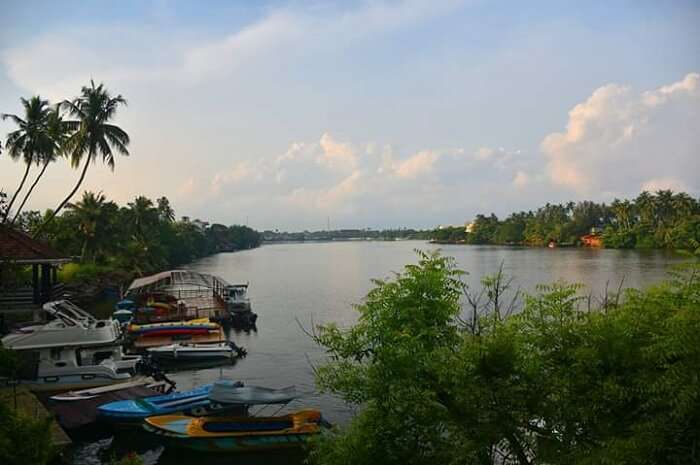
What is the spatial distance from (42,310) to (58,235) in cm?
3062

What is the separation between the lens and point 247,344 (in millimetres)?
32406

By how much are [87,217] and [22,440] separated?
53145 mm

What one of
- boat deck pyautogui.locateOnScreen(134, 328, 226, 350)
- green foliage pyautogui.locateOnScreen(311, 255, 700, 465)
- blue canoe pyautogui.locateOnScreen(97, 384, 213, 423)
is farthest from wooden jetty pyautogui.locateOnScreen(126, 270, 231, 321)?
green foliage pyautogui.locateOnScreen(311, 255, 700, 465)

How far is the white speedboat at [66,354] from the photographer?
778 inches

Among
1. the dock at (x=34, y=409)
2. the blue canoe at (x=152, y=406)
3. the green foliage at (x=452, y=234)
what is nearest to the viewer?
the dock at (x=34, y=409)

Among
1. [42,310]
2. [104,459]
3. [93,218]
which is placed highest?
[93,218]

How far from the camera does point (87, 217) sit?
55812 mm

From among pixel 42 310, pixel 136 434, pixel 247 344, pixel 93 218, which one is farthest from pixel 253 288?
pixel 136 434

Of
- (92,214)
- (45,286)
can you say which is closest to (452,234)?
(92,214)

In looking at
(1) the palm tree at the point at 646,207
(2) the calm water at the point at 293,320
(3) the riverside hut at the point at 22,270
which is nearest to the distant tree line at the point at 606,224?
(1) the palm tree at the point at 646,207

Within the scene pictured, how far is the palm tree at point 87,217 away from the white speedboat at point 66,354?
37.2m

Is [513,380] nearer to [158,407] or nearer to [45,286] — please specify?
[158,407]

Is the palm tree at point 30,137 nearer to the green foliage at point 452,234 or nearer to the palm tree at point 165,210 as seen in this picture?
the palm tree at point 165,210

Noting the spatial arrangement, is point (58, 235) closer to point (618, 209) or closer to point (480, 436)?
point (480, 436)
